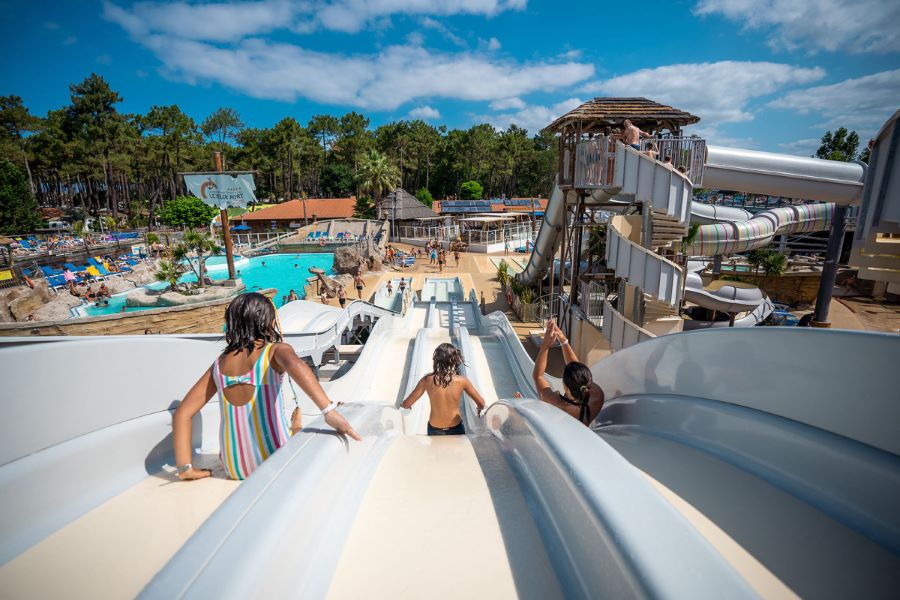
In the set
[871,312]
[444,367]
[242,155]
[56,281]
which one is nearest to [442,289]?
[444,367]

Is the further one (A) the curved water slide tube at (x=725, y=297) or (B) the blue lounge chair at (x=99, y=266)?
(B) the blue lounge chair at (x=99, y=266)

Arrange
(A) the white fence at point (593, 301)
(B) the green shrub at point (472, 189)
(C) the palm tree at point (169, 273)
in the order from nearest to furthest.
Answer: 1. (A) the white fence at point (593, 301)
2. (C) the palm tree at point (169, 273)
3. (B) the green shrub at point (472, 189)

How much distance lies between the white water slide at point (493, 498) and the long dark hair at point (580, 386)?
37 cm

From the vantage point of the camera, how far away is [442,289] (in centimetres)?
1997

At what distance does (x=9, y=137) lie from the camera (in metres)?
41.3

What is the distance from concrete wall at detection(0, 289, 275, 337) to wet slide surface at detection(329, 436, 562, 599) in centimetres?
1197

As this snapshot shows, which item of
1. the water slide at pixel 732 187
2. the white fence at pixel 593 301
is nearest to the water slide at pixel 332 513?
the water slide at pixel 732 187

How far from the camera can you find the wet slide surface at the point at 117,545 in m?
1.19

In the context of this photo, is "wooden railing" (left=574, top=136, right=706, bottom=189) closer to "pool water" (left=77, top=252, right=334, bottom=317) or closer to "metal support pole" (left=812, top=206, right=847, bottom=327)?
"metal support pole" (left=812, top=206, right=847, bottom=327)

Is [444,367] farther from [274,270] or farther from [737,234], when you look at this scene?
[274,270]

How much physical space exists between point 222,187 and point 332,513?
665 inches

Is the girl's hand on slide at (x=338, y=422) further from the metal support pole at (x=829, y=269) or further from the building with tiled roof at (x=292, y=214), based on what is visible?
the building with tiled roof at (x=292, y=214)

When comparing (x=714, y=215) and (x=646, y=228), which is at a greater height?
(x=714, y=215)

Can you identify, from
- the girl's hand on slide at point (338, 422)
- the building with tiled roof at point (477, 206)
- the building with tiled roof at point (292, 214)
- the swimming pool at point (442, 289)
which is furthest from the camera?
the building with tiled roof at point (477, 206)
